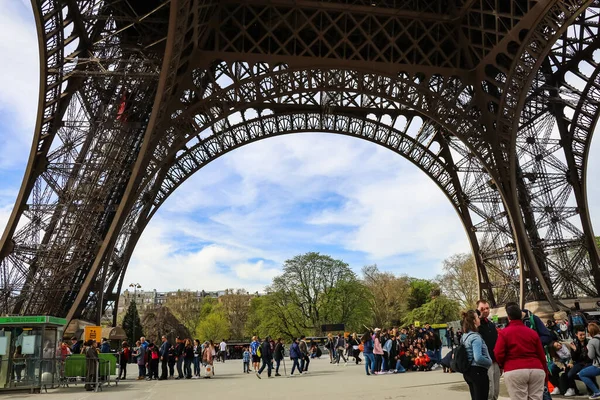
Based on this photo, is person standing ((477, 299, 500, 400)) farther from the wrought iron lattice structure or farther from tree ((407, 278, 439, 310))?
tree ((407, 278, 439, 310))

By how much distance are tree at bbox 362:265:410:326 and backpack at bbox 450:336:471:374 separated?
62.6 m

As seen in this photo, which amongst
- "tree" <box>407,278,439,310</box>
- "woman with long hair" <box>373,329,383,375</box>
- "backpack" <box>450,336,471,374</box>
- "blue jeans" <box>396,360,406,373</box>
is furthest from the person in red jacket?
"tree" <box>407,278,439,310</box>

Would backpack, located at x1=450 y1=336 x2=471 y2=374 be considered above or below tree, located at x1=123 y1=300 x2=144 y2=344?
below

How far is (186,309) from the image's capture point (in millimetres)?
89062

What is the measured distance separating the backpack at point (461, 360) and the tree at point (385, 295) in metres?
62.6

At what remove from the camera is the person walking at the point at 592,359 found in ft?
28.1

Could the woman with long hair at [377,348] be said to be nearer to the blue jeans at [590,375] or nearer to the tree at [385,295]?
the blue jeans at [590,375]

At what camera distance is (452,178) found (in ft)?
98.9

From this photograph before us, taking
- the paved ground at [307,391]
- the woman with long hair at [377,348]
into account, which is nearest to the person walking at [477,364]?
the paved ground at [307,391]

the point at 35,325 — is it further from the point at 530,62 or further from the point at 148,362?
the point at 530,62

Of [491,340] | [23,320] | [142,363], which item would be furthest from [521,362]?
[142,363]

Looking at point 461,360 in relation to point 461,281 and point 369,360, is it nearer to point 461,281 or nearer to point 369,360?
point 369,360

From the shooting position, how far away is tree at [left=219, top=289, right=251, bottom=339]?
80500mm

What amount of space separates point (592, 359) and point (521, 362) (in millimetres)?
4613
